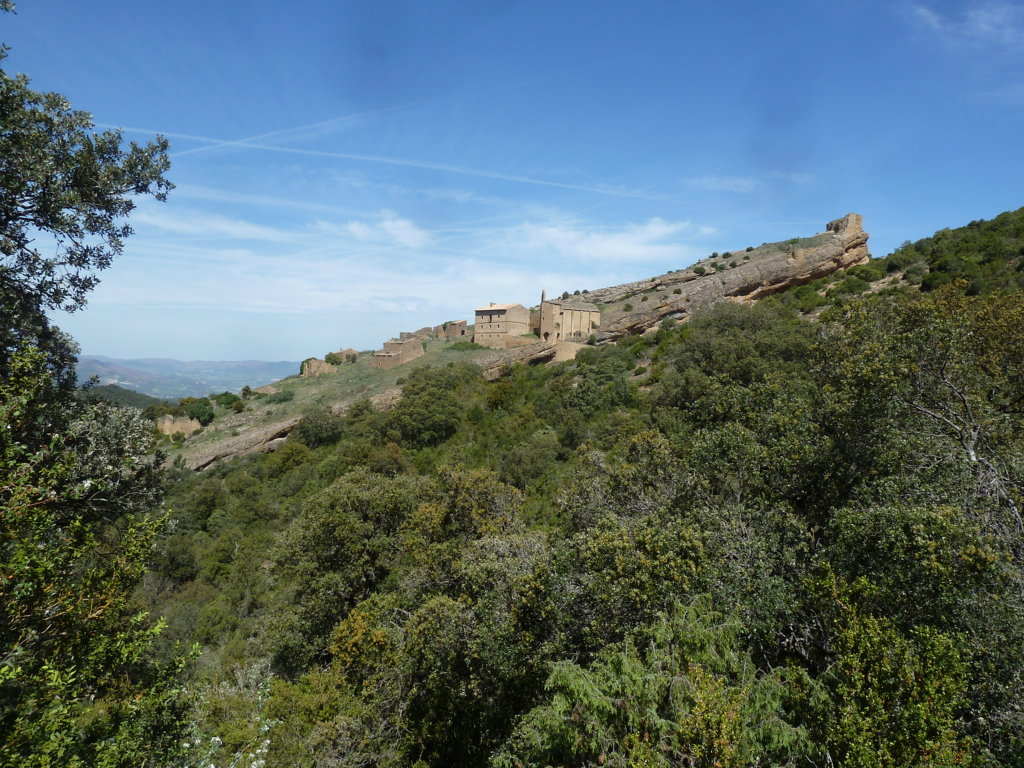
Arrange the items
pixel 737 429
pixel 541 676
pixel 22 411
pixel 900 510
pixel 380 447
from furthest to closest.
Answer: pixel 380 447, pixel 737 429, pixel 541 676, pixel 900 510, pixel 22 411

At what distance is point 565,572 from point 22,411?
8235mm

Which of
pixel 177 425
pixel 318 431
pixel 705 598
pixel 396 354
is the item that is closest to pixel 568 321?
pixel 396 354

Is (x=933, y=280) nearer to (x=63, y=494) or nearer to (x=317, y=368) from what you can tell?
(x=63, y=494)

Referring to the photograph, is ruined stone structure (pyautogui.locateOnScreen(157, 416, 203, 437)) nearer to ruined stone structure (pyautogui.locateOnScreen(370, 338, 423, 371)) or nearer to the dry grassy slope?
the dry grassy slope

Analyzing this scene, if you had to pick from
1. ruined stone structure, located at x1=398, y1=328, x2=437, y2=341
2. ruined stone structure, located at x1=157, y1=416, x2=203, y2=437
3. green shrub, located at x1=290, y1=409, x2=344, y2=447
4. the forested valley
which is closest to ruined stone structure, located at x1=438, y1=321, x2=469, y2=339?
ruined stone structure, located at x1=398, y1=328, x2=437, y2=341

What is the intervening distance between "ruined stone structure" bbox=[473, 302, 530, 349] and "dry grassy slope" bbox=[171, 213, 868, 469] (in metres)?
3.79

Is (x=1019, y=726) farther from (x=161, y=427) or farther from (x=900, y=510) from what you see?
(x=161, y=427)

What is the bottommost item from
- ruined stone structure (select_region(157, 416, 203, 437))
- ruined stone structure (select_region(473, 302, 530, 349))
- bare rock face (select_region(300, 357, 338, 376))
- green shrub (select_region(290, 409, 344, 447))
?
ruined stone structure (select_region(157, 416, 203, 437))

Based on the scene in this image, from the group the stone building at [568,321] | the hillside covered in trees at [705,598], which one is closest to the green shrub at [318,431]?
the hillside covered in trees at [705,598]

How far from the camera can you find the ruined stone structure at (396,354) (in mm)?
52750

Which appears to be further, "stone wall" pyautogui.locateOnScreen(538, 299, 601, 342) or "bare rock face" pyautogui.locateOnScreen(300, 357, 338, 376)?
"bare rock face" pyautogui.locateOnScreen(300, 357, 338, 376)

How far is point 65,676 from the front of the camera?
4.71m

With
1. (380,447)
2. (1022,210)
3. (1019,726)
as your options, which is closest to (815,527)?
(1019,726)

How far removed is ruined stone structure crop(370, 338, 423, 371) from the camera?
5275 cm
